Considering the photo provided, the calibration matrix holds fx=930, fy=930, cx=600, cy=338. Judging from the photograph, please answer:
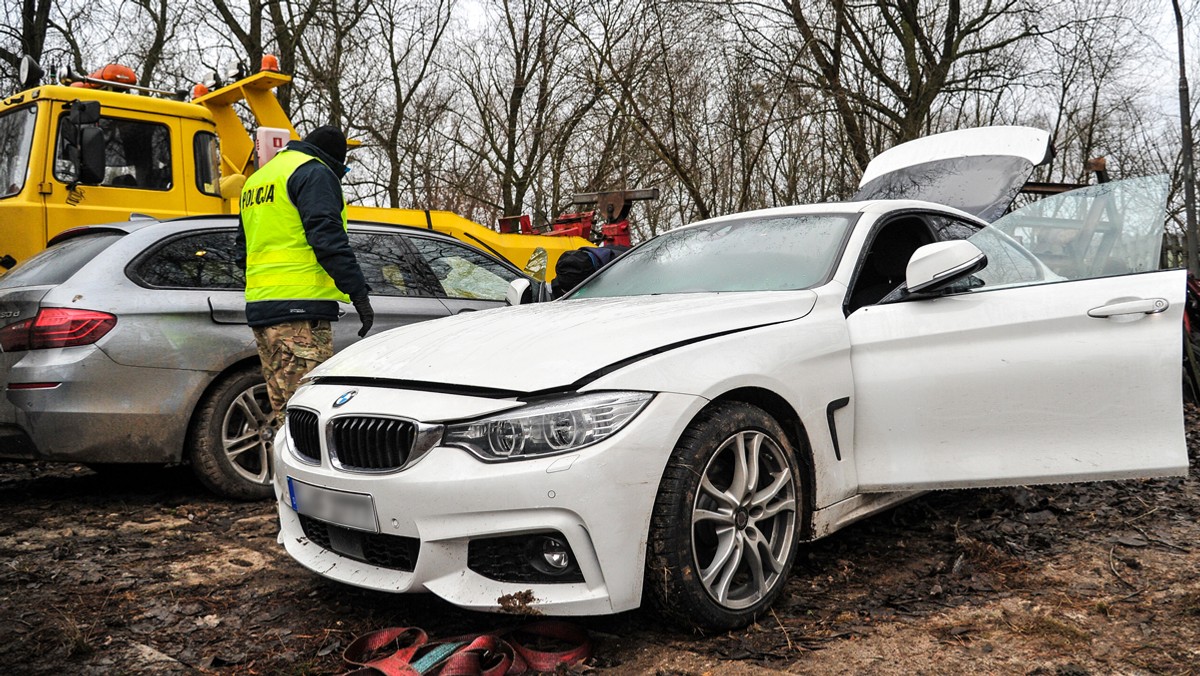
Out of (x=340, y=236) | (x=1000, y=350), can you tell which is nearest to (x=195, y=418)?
(x=340, y=236)

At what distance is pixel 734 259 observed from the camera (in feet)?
12.7

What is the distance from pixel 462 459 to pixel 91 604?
1.68 m

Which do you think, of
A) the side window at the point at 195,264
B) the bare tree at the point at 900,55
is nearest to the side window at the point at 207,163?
the side window at the point at 195,264

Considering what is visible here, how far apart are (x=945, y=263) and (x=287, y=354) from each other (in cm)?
287

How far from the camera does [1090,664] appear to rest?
2.62m

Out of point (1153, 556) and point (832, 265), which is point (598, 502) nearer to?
point (832, 265)

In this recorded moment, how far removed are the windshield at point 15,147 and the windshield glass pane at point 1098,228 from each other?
6551mm

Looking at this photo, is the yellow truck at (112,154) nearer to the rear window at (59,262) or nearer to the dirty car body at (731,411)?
the rear window at (59,262)

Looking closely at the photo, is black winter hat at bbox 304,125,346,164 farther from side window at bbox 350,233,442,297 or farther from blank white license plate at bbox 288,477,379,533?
blank white license plate at bbox 288,477,379,533

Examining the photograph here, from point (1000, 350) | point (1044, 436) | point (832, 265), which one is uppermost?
point (832, 265)

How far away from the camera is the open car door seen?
3295 millimetres

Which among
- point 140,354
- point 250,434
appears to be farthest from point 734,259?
point 140,354

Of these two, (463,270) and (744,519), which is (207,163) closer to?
(463,270)

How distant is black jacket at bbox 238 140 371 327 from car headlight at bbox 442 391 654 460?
74.9 inches
